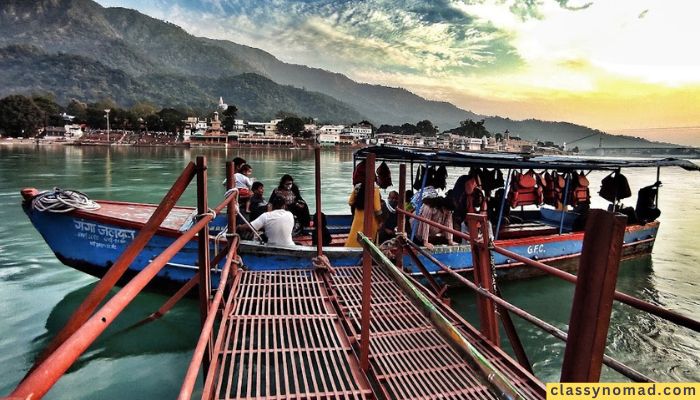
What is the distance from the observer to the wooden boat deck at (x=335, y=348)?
2.91 metres

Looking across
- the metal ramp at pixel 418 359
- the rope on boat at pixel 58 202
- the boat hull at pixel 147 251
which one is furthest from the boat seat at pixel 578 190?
the rope on boat at pixel 58 202

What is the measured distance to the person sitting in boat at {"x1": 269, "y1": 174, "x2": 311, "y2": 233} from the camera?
289 inches

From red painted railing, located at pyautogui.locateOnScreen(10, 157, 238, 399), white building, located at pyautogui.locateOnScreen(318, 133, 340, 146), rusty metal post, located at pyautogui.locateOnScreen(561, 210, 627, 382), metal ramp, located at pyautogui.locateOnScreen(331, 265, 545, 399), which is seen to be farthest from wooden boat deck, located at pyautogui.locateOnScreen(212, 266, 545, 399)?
white building, located at pyautogui.locateOnScreen(318, 133, 340, 146)

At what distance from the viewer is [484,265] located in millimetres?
3691

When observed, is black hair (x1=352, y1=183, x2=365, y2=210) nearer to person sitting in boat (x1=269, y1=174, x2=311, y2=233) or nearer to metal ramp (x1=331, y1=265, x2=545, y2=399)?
person sitting in boat (x1=269, y1=174, x2=311, y2=233)

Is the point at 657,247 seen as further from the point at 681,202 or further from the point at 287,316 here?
the point at 681,202

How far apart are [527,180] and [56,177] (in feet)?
89.9

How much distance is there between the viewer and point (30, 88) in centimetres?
18538

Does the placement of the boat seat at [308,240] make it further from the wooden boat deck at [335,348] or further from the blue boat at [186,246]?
the wooden boat deck at [335,348]

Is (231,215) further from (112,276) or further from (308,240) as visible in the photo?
(308,240)

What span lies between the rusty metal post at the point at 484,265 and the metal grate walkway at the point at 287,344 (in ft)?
4.63

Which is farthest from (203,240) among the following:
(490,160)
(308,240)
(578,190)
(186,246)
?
(578,190)

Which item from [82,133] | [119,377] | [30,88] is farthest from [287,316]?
[30,88]

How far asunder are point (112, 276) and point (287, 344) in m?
2.31
